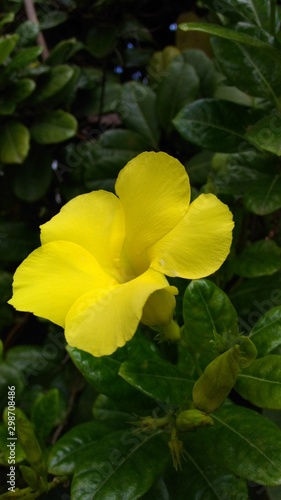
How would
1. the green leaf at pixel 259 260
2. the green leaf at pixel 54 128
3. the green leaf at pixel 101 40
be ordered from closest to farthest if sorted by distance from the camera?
the green leaf at pixel 259 260 → the green leaf at pixel 54 128 → the green leaf at pixel 101 40

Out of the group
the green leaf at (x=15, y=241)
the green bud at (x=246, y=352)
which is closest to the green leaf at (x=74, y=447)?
the green bud at (x=246, y=352)

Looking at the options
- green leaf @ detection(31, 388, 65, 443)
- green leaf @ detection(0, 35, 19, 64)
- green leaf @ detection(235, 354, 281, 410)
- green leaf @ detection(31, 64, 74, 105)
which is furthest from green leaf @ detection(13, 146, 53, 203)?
green leaf @ detection(235, 354, 281, 410)

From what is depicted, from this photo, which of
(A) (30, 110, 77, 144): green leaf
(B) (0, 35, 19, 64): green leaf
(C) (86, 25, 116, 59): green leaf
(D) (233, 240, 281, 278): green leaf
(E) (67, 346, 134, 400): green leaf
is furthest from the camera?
(C) (86, 25, 116, 59): green leaf

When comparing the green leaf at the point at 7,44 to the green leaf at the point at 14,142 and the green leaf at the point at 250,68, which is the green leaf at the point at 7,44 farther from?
the green leaf at the point at 250,68

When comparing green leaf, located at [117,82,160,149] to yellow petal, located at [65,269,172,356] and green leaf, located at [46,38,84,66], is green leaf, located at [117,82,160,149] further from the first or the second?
yellow petal, located at [65,269,172,356]

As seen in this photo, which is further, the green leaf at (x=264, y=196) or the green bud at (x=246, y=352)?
the green leaf at (x=264, y=196)

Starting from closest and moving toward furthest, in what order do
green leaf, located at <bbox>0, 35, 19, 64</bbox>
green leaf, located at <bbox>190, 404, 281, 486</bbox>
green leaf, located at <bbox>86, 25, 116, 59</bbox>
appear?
Answer: green leaf, located at <bbox>190, 404, 281, 486</bbox>, green leaf, located at <bbox>0, 35, 19, 64</bbox>, green leaf, located at <bbox>86, 25, 116, 59</bbox>

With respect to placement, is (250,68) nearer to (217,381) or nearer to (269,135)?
(269,135)

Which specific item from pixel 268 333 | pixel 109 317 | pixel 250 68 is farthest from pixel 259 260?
pixel 109 317
